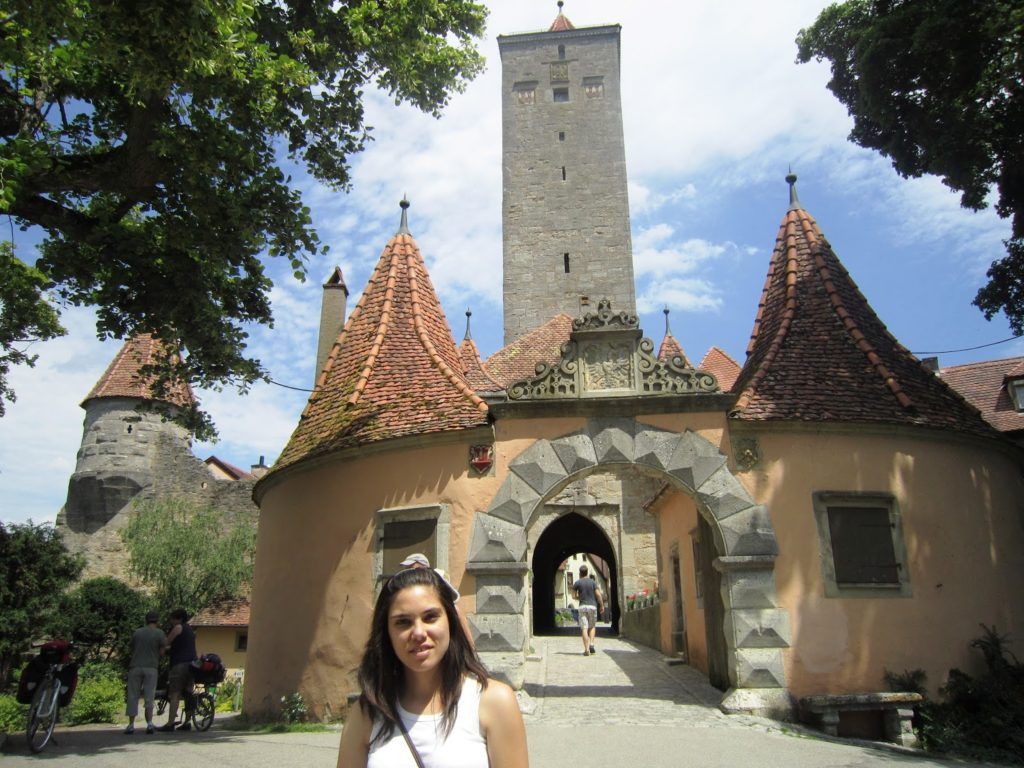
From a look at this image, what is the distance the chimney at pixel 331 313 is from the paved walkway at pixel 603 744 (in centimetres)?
945

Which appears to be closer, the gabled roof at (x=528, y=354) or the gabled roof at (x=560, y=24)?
the gabled roof at (x=528, y=354)

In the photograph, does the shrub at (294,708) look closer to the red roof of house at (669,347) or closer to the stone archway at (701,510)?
the stone archway at (701,510)

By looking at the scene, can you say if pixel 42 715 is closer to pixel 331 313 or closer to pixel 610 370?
pixel 610 370

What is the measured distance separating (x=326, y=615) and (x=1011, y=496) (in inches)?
346

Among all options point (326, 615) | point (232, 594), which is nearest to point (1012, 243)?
point (326, 615)

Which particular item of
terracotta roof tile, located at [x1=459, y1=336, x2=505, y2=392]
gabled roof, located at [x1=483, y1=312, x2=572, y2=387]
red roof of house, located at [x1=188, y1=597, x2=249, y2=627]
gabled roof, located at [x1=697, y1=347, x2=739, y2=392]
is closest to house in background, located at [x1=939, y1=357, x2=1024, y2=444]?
gabled roof, located at [x1=697, y1=347, x2=739, y2=392]

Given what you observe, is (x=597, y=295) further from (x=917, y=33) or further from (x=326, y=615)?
(x=326, y=615)

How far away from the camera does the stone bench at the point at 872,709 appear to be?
8.35 m

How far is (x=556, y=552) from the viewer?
101 ft

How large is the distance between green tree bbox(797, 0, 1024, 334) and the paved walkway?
8390 mm

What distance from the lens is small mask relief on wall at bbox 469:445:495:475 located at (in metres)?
9.62

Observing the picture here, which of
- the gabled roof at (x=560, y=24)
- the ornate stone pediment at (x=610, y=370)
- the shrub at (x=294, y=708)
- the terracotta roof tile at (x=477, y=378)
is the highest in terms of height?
the gabled roof at (x=560, y=24)

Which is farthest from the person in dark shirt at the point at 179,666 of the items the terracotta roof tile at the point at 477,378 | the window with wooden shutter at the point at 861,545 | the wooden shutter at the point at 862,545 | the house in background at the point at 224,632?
the house in background at the point at 224,632

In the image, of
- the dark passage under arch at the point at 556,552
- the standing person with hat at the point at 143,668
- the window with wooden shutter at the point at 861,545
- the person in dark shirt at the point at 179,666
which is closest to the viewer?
the window with wooden shutter at the point at 861,545
